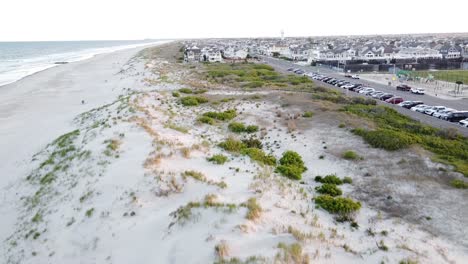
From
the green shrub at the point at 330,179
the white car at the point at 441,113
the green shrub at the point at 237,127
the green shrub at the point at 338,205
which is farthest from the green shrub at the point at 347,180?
the white car at the point at 441,113

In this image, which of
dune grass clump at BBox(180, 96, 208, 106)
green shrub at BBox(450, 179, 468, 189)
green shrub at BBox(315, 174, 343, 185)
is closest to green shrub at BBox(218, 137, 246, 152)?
green shrub at BBox(315, 174, 343, 185)

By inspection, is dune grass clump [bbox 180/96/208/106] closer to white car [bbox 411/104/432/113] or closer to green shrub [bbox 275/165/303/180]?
green shrub [bbox 275/165/303/180]

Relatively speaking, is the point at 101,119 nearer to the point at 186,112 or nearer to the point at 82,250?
the point at 186,112

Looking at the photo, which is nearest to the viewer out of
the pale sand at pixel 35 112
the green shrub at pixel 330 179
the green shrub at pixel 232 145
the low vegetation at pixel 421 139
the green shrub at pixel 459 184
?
the green shrub at pixel 459 184

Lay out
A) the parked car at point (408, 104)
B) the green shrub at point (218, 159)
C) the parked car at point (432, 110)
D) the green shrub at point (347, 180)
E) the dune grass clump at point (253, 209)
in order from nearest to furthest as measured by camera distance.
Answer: the dune grass clump at point (253, 209) → the green shrub at point (347, 180) → the green shrub at point (218, 159) → the parked car at point (432, 110) → the parked car at point (408, 104)

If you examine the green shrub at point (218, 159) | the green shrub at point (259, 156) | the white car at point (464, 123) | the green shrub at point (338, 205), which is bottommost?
the white car at point (464, 123)

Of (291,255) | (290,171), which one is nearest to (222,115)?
(290,171)

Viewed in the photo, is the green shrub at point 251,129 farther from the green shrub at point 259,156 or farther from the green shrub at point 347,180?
the green shrub at point 347,180
